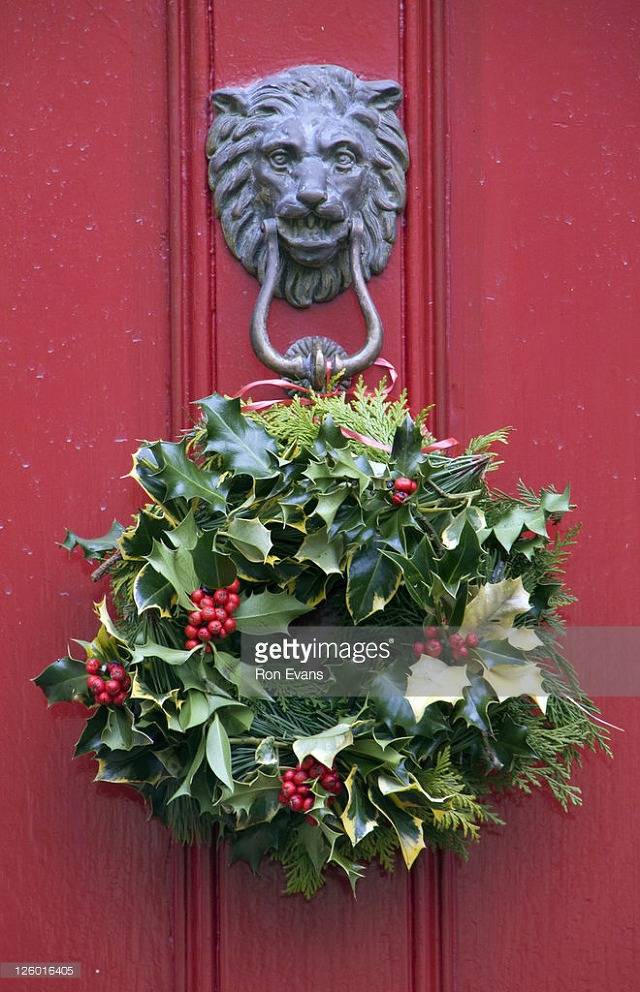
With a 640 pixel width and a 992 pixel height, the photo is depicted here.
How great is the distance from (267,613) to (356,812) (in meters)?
0.15

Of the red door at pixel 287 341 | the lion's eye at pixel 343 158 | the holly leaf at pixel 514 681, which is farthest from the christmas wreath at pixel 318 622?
the lion's eye at pixel 343 158

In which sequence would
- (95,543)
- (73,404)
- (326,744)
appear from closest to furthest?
(326,744), (95,543), (73,404)

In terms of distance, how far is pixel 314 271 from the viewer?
1.08 metres

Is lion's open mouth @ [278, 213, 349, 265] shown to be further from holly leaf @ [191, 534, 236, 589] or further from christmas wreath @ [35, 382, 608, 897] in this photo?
holly leaf @ [191, 534, 236, 589]

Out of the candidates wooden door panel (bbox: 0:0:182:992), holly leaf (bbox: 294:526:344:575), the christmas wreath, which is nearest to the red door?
wooden door panel (bbox: 0:0:182:992)

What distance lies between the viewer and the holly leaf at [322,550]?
905 millimetres

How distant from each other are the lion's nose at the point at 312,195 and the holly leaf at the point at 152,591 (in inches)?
12.8

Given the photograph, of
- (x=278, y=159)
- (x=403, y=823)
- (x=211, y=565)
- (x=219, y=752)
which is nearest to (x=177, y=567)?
(x=211, y=565)

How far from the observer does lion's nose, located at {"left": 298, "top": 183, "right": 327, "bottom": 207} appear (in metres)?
1.02

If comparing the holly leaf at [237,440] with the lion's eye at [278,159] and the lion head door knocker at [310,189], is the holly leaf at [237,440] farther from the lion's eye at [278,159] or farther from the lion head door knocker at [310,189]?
the lion's eye at [278,159]

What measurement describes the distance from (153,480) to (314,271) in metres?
0.25

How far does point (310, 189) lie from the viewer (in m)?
1.02

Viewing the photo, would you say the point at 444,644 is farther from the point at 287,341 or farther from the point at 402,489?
the point at 287,341

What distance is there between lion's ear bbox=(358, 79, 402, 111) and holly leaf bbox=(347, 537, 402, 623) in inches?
16.1
